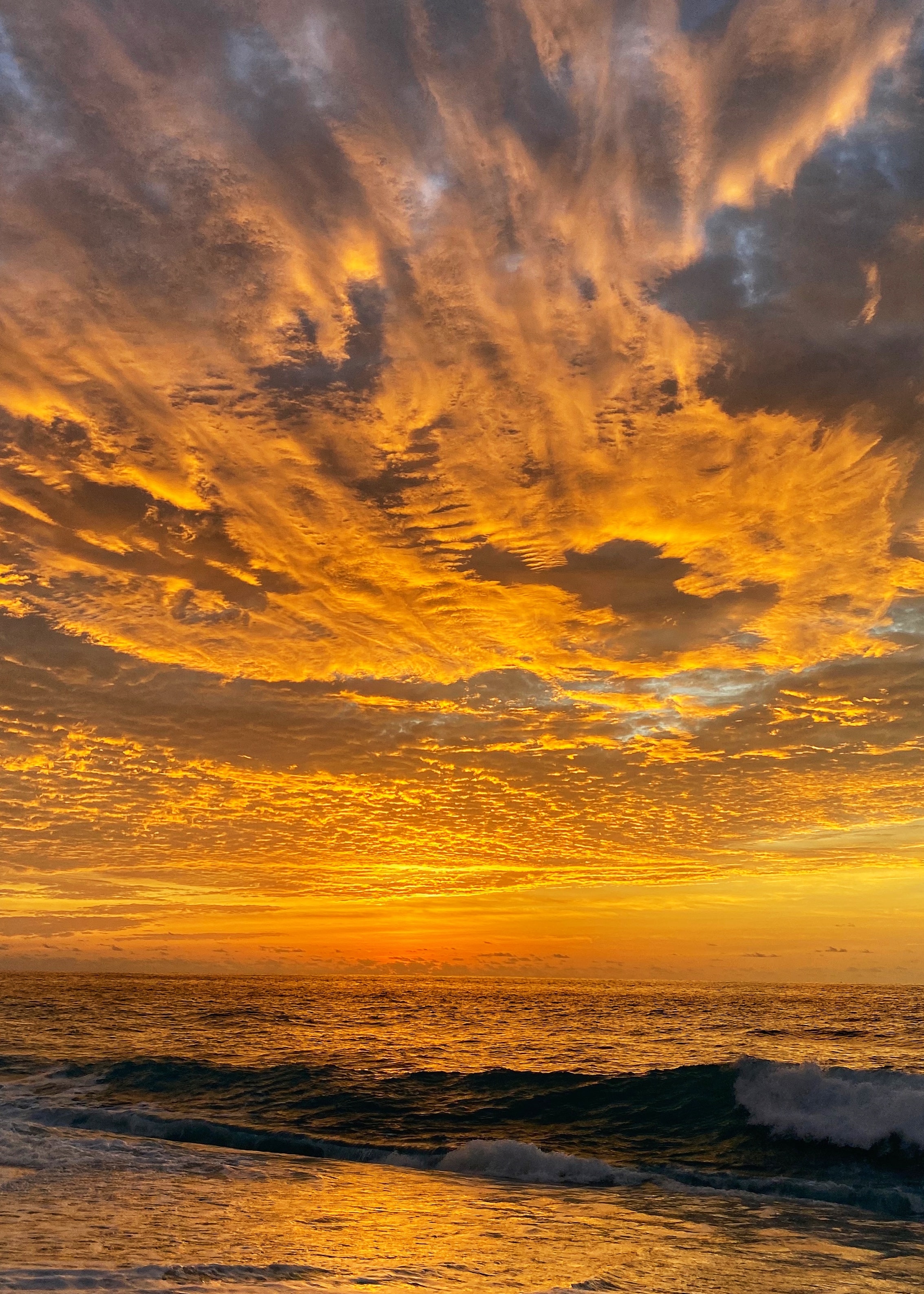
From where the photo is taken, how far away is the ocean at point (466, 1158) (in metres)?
10.9

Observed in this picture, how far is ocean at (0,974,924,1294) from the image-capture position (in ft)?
35.9

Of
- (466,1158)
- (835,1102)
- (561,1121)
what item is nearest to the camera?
(466,1158)

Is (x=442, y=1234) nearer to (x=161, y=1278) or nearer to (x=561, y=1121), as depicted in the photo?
(x=161, y=1278)

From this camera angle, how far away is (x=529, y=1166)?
20391 mm

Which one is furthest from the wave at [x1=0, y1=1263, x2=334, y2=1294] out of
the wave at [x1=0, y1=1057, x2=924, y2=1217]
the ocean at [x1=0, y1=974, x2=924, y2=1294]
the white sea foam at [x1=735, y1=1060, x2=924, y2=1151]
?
the white sea foam at [x1=735, y1=1060, x2=924, y2=1151]

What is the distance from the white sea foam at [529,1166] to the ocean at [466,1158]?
0.08 m

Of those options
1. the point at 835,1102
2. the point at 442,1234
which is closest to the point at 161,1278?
the point at 442,1234

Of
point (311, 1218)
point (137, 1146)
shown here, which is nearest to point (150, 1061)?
point (137, 1146)

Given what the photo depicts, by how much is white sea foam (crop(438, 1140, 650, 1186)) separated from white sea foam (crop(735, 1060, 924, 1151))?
20.9 ft

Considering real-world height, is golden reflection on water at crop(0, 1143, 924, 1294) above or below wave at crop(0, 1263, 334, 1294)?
below

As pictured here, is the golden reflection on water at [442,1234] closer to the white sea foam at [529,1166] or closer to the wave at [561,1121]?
the white sea foam at [529,1166]

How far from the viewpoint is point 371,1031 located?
48688mm

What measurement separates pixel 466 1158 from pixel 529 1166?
182 cm

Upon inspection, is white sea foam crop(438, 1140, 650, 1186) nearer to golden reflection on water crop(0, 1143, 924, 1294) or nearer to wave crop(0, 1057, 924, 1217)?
wave crop(0, 1057, 924, 1217)
